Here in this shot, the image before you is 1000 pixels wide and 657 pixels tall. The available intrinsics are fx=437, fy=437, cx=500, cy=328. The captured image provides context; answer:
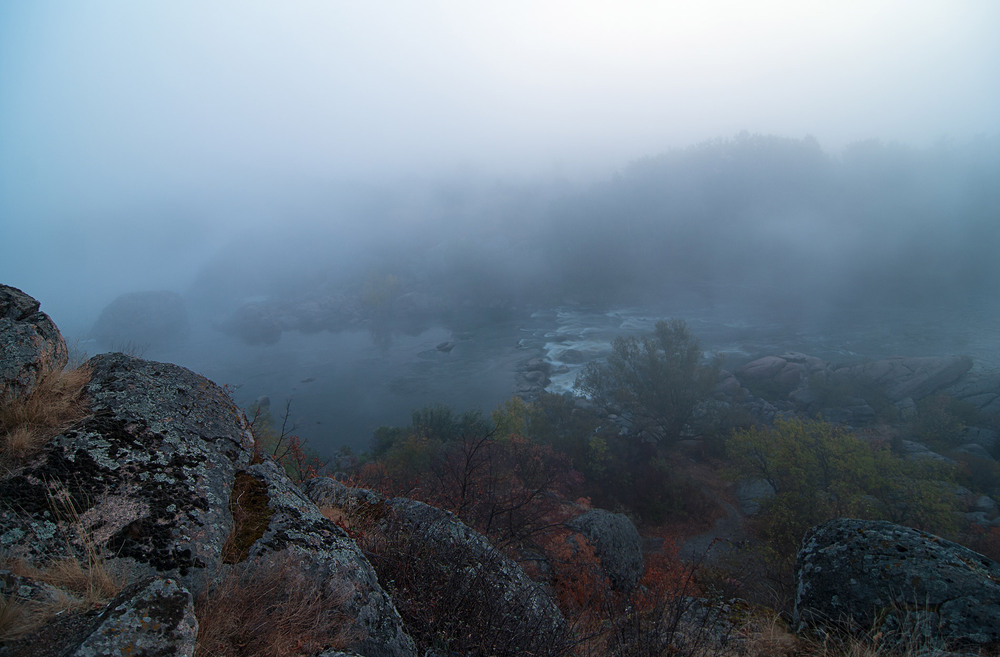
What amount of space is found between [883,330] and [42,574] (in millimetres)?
→ 90529

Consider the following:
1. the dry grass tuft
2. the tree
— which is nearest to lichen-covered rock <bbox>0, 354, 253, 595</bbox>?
the dry grass tuft

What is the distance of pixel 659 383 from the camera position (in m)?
31.8

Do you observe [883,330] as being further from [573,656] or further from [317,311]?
[317,311]

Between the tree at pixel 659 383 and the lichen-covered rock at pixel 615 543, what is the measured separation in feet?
63.4

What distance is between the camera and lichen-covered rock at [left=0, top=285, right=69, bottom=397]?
3104 mm

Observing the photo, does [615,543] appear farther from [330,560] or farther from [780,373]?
[780,373]

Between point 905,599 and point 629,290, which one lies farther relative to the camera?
point 629,290

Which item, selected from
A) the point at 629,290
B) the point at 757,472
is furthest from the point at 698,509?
the point at 629,290

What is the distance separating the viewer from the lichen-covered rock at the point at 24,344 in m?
3.10

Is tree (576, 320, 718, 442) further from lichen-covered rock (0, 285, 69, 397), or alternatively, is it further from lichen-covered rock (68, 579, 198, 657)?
lichen-covered rock (68, 579, 198, 657)

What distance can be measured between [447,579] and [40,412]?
10.6 feet

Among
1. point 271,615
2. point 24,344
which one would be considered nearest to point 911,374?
point 271,615

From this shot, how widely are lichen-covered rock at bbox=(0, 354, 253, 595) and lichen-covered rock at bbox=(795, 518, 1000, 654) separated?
546cm

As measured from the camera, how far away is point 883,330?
224 ft
